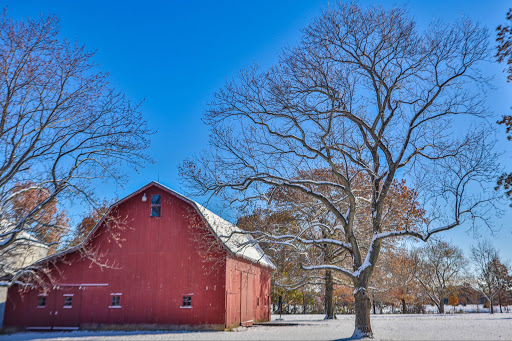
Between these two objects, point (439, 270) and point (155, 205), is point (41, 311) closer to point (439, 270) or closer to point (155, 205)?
point (155, 205)

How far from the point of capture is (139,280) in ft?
73.0

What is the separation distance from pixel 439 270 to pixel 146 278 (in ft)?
134

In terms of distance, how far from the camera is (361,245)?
24.2 metres

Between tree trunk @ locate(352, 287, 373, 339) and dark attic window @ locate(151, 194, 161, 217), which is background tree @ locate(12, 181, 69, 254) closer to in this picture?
dark attic window @ locate(151, 194, 161, 217)

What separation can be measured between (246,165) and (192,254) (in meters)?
6.83

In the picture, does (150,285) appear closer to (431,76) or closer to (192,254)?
(192,254)

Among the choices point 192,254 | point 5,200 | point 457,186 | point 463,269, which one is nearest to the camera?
point 5,200

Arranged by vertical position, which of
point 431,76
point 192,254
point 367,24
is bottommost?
point 192,254

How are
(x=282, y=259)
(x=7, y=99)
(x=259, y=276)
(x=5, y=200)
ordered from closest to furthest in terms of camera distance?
(x=7, y=99), (x=5, y=200), (x=259, y=276), (x=282, y=259)

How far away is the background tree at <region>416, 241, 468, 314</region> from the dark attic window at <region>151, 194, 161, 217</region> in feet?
123

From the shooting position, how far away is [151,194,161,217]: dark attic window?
908 inches

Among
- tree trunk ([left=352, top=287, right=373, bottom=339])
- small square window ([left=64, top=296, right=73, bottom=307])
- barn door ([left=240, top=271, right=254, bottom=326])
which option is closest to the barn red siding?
small square window ([left=64, top=296, right=73, bottom=307])

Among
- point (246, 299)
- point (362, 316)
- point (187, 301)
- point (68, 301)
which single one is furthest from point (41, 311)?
point (362, 316)

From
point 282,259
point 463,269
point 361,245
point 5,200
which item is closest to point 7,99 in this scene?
point 5,200
